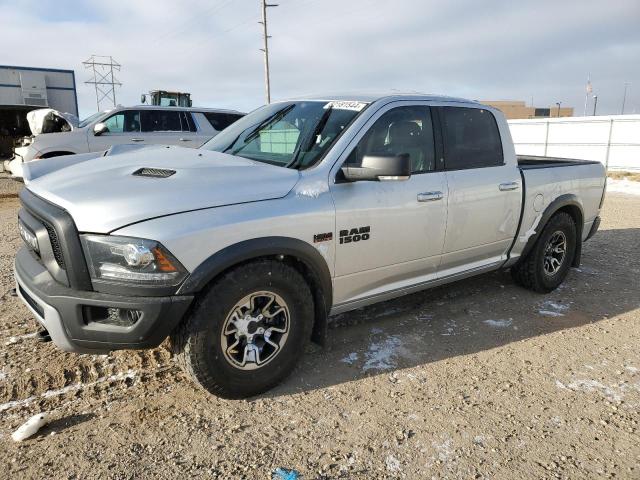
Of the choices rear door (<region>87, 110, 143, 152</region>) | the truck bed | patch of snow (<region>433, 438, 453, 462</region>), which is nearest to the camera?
patch of snow (<region>433, 438, 453, 462</region>)

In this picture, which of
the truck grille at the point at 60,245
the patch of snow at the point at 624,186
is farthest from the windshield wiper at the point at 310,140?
the patch of snow at the point at 624,186

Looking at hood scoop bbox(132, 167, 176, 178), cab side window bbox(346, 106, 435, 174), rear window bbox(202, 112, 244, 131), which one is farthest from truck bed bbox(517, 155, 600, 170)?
rear window bbox(202, 112, 244, 131)

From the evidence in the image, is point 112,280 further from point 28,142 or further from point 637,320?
point 28,142

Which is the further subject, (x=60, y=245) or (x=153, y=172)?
(x=153, y=172)

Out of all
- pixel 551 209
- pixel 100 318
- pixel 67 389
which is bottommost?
pixel 67 389

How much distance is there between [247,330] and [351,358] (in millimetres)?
976

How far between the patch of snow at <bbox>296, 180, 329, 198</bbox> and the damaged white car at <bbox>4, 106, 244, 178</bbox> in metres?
7.18

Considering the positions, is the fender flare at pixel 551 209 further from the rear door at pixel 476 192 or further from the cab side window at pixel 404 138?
the cab side window at pixel 404 138

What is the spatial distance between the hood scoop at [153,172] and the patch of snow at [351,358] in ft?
5.71

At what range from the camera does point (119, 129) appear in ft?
32.2

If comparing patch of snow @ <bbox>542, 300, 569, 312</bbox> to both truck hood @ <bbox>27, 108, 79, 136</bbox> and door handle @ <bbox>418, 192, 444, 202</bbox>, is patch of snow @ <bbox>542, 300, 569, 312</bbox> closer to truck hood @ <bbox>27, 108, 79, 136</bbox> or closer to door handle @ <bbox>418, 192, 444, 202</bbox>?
door handle @ <bbox>418, 192, 444, 202</bbox>

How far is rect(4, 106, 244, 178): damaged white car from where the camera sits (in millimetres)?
9383

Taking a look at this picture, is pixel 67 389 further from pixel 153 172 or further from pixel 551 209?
pixel 551 209

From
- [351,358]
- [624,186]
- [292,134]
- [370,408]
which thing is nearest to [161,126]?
[292,134]
